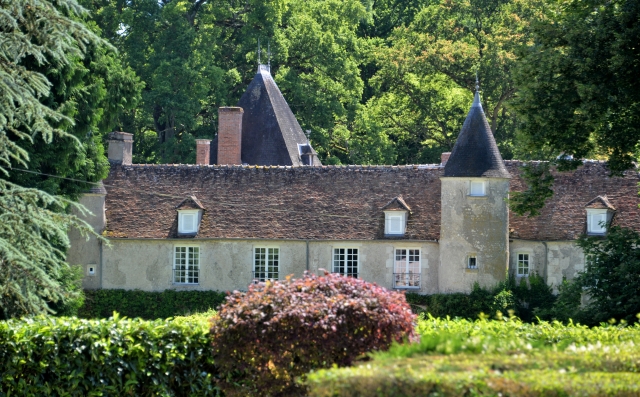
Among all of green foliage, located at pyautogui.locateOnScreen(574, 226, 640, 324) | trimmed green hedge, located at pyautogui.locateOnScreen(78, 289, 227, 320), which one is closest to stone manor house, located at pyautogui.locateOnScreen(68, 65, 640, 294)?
trimmed green hedge, located at pyautogui.locateOnScreen(78, 289, 227, 320)

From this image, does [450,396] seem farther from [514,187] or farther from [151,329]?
[514,187]

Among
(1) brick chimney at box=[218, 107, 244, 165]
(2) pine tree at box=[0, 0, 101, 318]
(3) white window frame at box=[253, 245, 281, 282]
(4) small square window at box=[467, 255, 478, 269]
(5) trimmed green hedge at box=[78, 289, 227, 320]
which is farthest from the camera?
(1) brick chimney at box=[218, 107, 244, 165]

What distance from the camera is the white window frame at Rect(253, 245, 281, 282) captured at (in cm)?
3209

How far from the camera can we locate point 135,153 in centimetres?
4334

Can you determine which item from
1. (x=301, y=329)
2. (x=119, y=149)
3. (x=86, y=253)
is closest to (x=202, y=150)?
(x=119, y=149)

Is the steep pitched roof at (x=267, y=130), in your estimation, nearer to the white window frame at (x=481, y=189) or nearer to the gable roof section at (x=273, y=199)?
the gable roof section at (x=273, y=199)

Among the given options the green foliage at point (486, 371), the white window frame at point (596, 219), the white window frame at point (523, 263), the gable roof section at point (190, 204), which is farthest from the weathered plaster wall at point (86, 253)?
the green foliage at point (486, 371)

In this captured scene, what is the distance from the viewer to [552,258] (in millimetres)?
31266

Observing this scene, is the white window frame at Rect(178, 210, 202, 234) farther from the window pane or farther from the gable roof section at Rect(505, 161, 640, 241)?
the gable roof section at Rect(505, 161, 640, 241)

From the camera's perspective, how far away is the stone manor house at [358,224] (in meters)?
31.5

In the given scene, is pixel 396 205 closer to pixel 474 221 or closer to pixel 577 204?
pixel 474 221

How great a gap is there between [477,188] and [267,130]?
951cm

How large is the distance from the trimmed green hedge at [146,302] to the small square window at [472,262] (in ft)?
23.8

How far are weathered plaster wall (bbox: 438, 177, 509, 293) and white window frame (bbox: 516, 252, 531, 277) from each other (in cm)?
63
